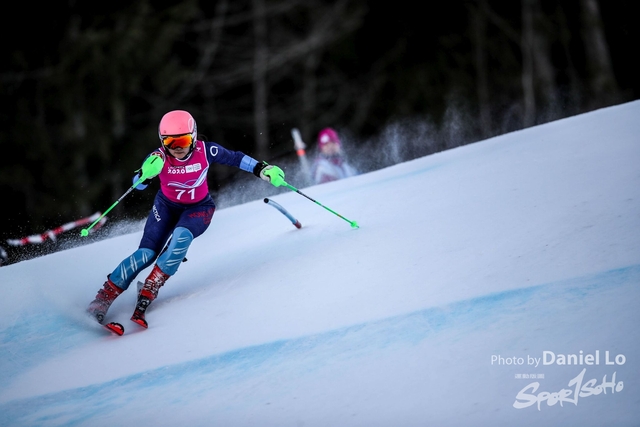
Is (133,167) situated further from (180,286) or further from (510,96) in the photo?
(180,286)

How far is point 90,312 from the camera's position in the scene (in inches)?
183

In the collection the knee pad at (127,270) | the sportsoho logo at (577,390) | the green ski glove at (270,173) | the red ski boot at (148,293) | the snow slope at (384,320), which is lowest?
the sportsoho logo at (577,390)

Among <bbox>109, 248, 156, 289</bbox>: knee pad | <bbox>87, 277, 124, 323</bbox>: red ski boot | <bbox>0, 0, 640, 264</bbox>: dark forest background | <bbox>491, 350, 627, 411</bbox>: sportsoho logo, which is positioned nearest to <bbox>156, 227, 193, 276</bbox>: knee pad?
<bbox>109, 248, 156, 289</bbox>: knee pad

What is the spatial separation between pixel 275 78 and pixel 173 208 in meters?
19.2

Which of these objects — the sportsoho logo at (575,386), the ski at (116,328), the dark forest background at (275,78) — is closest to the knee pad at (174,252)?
the ski at (116,328)

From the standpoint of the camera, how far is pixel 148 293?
4.52m

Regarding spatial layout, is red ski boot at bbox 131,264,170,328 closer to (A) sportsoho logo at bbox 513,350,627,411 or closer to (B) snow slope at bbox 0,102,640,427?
(B) snow slope at bbox 0,102,640,427

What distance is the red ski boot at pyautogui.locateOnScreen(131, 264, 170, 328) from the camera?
4.43m

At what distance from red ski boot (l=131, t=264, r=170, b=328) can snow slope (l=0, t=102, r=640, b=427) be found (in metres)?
0.12

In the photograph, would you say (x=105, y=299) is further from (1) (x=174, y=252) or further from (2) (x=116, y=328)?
(1) (x=174, y=252)

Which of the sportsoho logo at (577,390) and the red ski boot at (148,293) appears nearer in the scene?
the sportsoho logo at (577,390)

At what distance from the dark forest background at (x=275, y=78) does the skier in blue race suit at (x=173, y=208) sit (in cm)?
713

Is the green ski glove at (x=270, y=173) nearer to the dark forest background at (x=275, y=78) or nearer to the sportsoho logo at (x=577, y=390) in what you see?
the sportsoho logo at (x=577, y=390)

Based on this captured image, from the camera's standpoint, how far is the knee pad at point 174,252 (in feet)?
15.1
